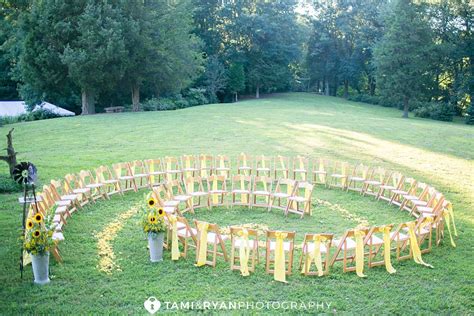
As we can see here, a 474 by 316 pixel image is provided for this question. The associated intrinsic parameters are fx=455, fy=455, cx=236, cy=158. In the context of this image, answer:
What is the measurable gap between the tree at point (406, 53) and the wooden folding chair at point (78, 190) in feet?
116

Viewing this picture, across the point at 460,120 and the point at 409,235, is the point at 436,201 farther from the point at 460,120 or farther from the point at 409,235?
the point at 460,120

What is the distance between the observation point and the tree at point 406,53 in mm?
41469

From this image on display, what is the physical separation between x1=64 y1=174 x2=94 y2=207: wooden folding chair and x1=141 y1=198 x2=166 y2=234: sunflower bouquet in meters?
3.99

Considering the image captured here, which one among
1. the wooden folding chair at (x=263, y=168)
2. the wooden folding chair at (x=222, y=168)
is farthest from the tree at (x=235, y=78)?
the wooden folding chair at (x=222, y=168)

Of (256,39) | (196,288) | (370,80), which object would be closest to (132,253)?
(196,288)

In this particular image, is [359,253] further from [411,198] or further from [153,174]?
[153,174]

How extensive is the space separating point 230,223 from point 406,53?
36043 mm

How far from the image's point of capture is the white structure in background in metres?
38.9

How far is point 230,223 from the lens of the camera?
37.2 ft

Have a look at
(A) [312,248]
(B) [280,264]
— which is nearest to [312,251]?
(A) [312,248]

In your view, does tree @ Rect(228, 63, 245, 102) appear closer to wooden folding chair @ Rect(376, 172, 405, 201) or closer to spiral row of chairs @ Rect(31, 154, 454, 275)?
spiral row of chairs @ Rect(31, 154, 454, 275)

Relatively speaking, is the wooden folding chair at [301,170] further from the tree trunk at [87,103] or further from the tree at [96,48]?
the tree trunk at [87,103]

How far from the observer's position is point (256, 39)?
59812 millimetres

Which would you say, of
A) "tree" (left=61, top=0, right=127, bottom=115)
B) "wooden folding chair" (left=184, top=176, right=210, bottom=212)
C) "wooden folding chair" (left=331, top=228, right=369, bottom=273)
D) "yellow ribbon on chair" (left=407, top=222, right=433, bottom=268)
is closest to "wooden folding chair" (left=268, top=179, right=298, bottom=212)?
"wooden folding chair" (left=184, top=176, right=210, bottom=212)
